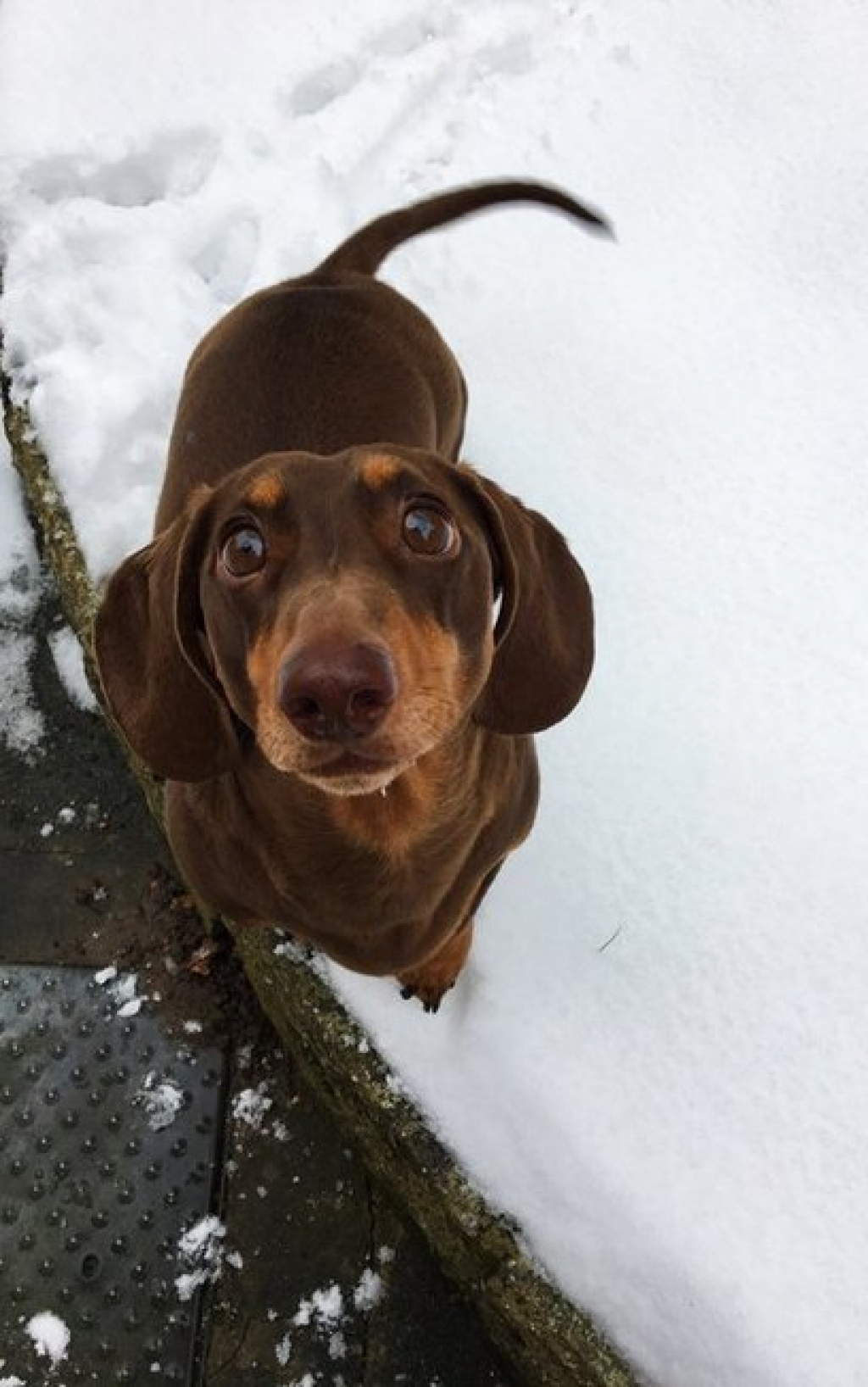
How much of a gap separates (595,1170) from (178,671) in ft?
3.51

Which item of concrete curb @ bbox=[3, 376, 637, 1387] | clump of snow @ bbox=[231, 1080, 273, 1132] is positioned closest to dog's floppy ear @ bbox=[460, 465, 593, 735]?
concrete curb @ bbox=[3, 376, 637, 1387]

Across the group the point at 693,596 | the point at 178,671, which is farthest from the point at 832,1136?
the point at 178,671

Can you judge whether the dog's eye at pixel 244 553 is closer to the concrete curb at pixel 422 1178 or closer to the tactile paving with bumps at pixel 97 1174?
the concrete curb at pixel 422 1178

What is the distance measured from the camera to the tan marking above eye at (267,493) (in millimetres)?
1530

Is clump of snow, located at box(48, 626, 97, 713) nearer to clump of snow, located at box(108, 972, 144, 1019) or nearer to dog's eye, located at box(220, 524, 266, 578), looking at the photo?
clump of snow, located at box(108, 972, 144, 1019)

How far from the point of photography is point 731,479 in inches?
107

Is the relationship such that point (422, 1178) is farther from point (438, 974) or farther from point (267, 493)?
point (267, 493)

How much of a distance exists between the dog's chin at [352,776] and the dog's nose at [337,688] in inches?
2.9

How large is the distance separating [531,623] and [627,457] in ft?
3.80

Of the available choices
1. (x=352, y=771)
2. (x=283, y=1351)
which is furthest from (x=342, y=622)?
(x=283, y=1351)

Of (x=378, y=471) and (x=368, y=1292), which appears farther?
(x=368, y=1292)

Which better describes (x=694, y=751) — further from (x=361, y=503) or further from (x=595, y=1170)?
(x=361, y=503)

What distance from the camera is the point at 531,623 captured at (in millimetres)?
1728

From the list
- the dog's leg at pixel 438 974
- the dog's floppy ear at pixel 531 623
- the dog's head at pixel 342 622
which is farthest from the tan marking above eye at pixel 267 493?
the dog's leg at pixel 438 974
